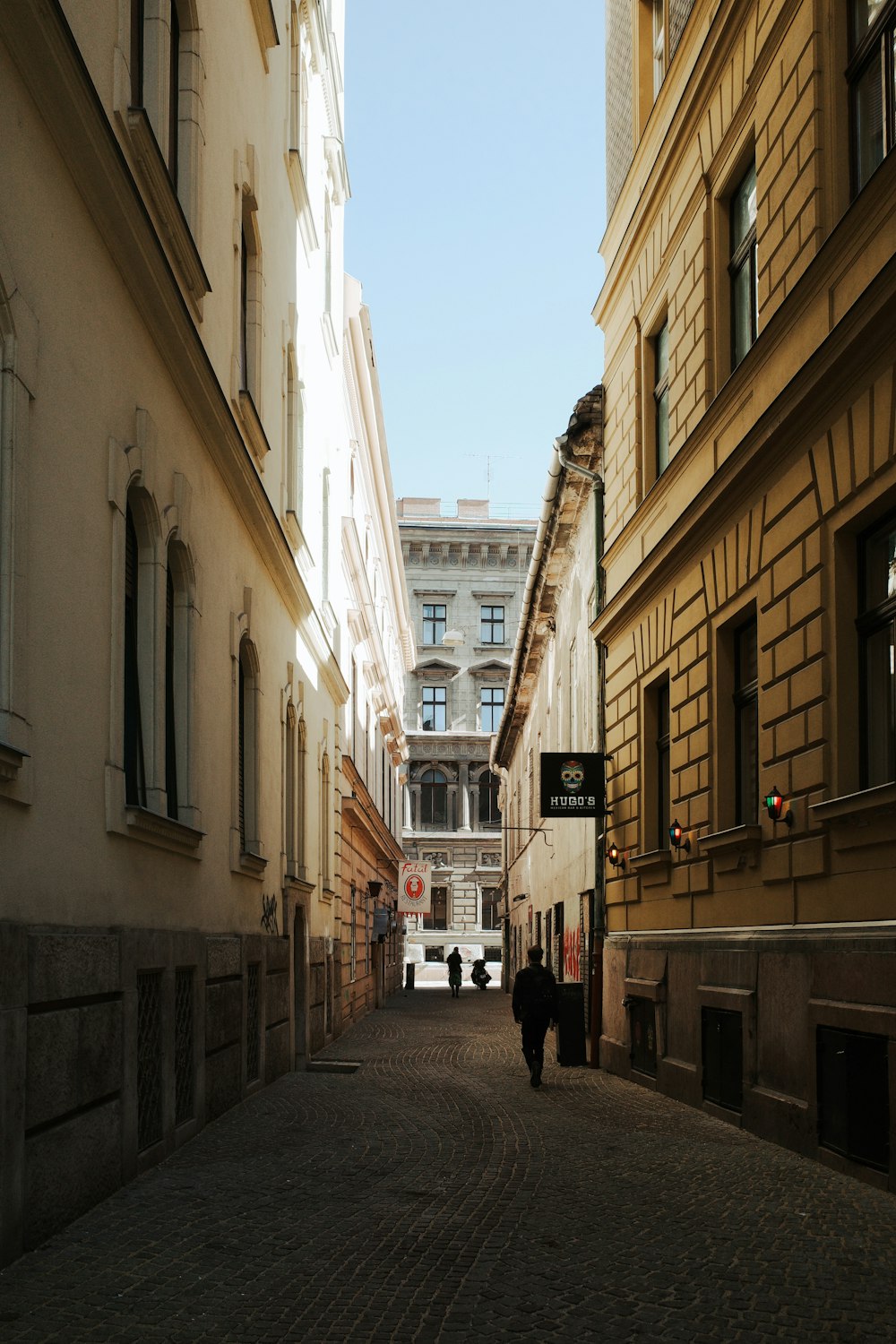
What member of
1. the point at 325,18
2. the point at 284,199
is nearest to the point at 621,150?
the point at 284,199

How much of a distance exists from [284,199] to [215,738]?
899cm

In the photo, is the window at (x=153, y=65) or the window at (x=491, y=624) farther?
the window at (x=491, y=624)

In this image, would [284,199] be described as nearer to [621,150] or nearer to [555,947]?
[621,150]

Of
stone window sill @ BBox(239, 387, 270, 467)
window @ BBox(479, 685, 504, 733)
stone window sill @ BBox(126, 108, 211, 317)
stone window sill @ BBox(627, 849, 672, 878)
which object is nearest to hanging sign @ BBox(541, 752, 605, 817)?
stone window sill @ BBox(627, 849, 672, 878)

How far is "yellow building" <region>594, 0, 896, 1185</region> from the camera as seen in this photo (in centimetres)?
1024

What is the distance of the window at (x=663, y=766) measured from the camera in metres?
17.4

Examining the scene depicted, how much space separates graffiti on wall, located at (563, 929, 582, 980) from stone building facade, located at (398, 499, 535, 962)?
1969 inches

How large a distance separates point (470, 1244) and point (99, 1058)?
8.39ft

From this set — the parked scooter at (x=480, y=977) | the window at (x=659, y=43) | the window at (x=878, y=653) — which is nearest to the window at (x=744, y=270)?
the window at (x=878, y=653)

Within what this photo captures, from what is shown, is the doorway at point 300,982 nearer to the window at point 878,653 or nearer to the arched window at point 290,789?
the arched window at point 290,789

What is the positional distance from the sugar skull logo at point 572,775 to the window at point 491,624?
203 feet

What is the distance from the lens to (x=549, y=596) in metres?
31.2

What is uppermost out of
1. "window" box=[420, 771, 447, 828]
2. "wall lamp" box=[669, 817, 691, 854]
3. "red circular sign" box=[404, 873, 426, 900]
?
"window" box=[420, 771, 447, 828]

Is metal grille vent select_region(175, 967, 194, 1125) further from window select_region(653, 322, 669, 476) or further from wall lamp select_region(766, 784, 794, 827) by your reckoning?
window select_region(653, 322, 669, 476)
